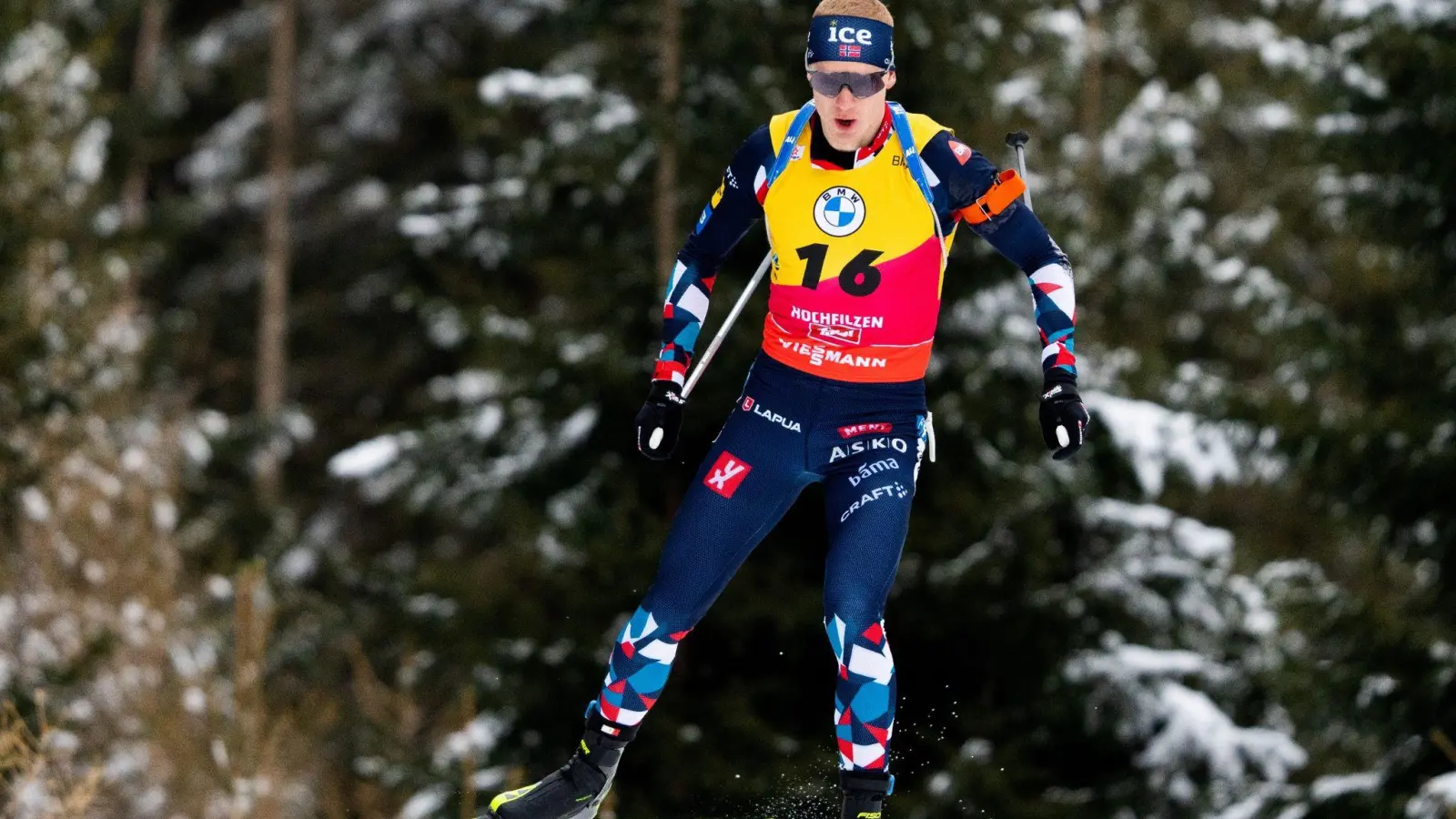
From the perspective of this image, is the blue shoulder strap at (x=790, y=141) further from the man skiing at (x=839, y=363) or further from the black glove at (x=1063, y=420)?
the black glove at (x=1063, y=420)

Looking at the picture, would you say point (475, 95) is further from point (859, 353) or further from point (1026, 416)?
point (859, 353)

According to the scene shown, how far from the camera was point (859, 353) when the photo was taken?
203 inches

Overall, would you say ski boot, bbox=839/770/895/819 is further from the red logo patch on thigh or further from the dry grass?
the dry grass

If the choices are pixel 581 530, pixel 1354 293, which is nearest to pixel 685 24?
pixel 581 530

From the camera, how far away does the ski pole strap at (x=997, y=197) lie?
4.94 meters

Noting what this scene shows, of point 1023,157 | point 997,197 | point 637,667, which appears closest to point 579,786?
point 637,667

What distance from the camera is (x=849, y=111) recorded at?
16.0ft

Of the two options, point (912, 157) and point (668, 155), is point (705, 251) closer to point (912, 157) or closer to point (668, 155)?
point (912, 157)

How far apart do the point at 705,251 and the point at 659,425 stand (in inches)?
24.5

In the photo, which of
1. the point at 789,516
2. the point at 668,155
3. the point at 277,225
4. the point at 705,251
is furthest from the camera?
the point at 277,225

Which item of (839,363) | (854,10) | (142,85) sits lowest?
(839,363)

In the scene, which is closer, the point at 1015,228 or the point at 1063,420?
the point at 1063,420

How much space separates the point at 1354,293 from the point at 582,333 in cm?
889

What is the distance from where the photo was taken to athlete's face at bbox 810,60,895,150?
4.85m
